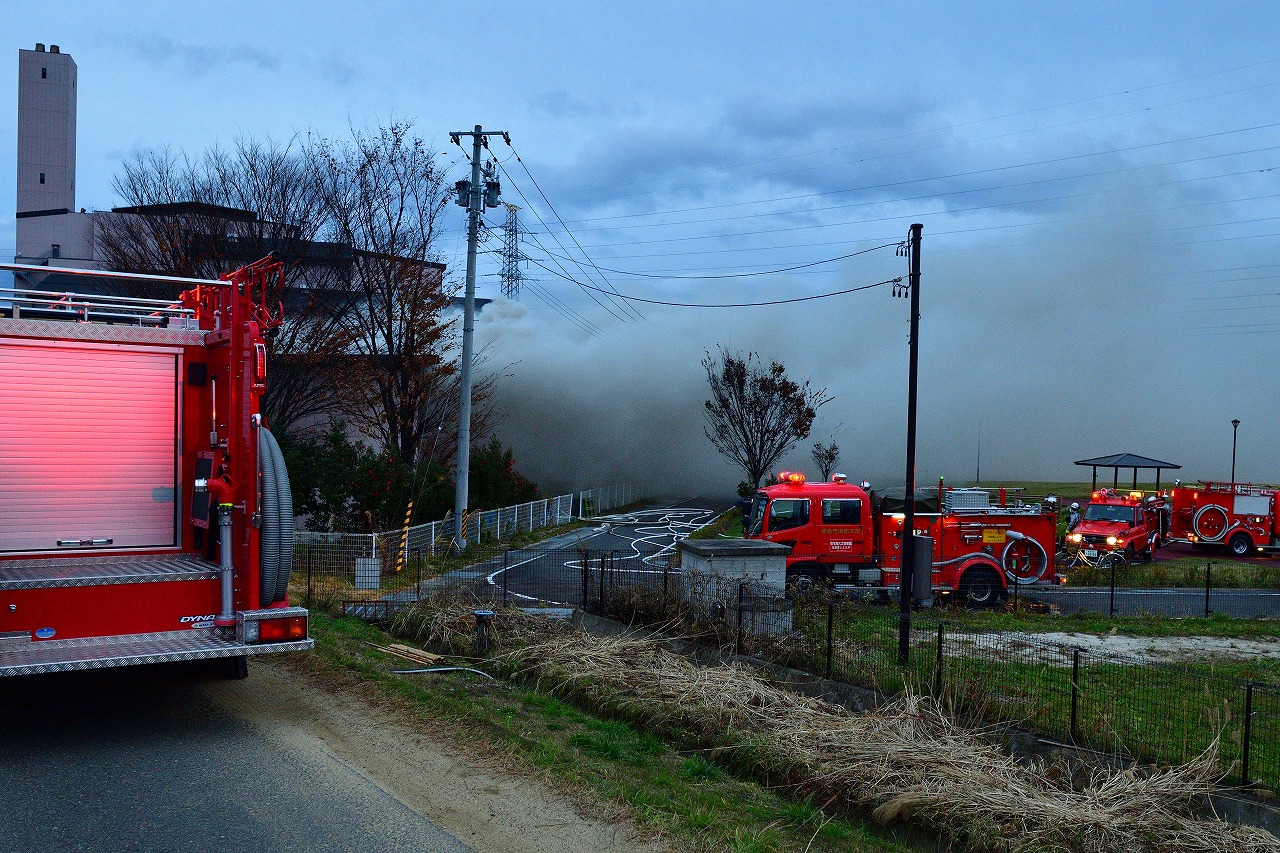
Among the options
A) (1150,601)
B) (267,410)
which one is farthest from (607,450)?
(1150,601)

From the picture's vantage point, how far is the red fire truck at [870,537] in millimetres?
19359

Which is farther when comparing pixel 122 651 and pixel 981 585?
pixel 981 585

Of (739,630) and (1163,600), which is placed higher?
(739,630)

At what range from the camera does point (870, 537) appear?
19531 millimetres

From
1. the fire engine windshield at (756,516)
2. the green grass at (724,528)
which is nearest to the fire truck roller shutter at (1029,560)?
the fire engine windshield at (756,516)

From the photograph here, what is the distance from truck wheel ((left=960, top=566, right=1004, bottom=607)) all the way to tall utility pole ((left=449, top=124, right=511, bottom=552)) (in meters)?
12.0

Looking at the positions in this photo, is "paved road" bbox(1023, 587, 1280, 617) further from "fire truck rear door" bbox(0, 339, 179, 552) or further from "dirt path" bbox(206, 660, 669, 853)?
"fire truck rear door" bbox(0, 339, 179, 552)

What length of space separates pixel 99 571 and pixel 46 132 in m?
35.5

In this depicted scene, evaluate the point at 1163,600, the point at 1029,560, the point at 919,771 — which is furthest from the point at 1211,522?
the point at 919,771

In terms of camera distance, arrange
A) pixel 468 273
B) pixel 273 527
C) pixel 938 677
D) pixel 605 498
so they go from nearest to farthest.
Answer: pixel 273 527, pixel 938 677, pixel 468 273, pixel 605 498

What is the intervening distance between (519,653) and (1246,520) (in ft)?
94.9

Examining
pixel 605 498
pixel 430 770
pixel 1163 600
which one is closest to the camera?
pixel 430 770

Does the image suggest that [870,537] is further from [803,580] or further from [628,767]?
[628,767]

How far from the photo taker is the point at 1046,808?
20.6ft
